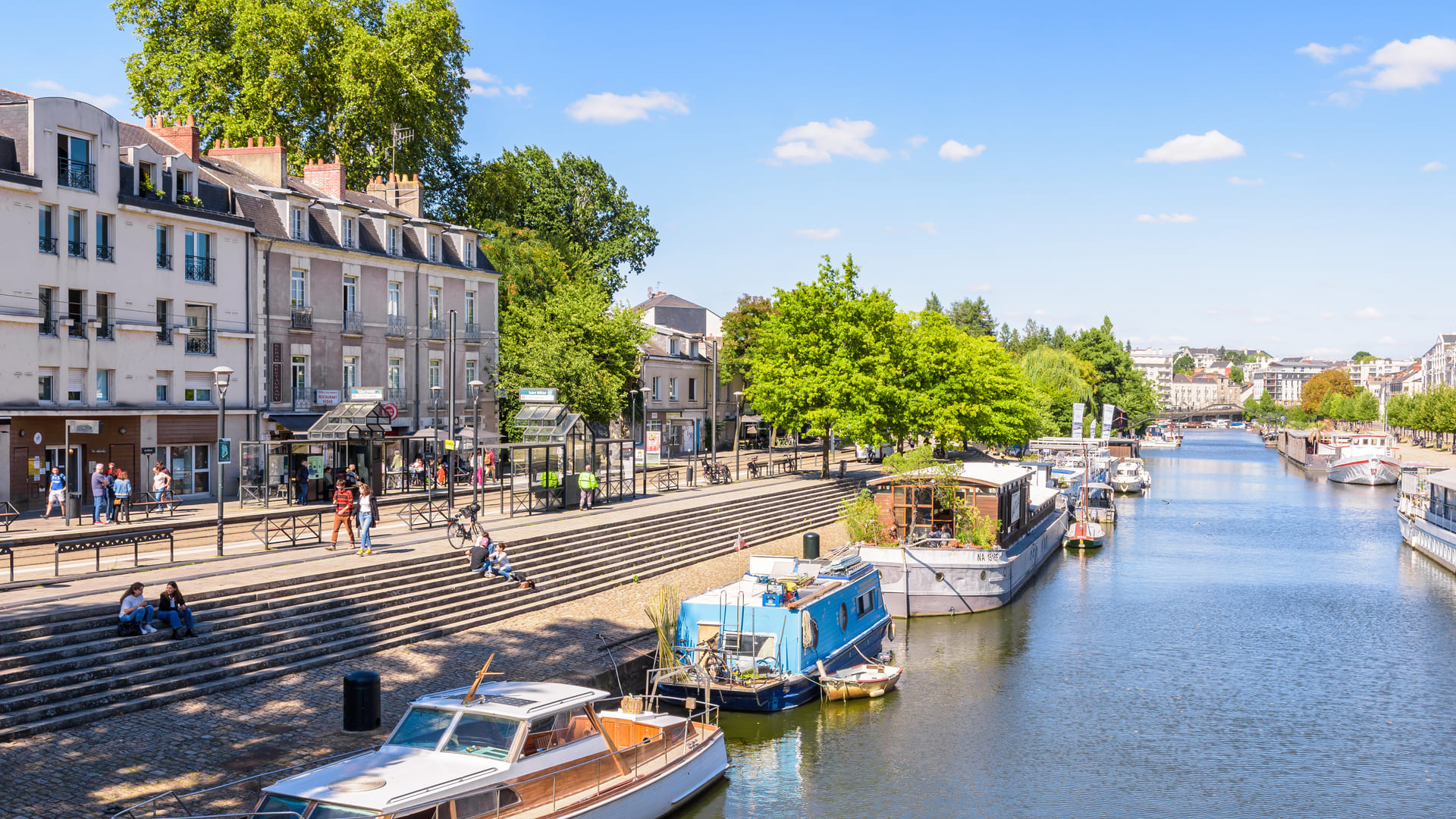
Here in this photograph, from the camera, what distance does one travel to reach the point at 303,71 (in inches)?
1992

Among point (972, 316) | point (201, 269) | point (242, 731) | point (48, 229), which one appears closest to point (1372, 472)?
point (972, 316)

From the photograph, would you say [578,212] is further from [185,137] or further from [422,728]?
[422,728]

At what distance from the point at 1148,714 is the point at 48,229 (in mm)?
33760

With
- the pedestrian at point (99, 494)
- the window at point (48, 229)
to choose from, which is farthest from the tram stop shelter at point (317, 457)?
the window at point (48, 229)

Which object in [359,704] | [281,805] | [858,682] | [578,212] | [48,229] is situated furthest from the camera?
[578,212]

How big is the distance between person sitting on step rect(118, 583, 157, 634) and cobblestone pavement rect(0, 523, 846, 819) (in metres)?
1.95

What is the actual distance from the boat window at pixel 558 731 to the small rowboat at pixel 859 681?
9.01 meters

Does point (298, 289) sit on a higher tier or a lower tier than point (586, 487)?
higher

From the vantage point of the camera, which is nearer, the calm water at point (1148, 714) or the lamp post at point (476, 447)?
the calm water at point (1148, 714)

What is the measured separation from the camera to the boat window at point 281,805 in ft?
38.5

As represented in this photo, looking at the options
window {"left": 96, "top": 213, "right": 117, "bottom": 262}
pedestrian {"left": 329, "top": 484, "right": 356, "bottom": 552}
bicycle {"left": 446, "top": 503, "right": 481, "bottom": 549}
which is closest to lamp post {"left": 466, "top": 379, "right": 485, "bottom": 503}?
bicycle {"left": 446, "top": 503, "right": 481, "bottom": 549}

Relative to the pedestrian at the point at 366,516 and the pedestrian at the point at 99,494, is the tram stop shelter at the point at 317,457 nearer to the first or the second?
the pedestrian at the point at 99,494

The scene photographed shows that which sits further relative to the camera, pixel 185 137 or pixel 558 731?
pixel 185 137

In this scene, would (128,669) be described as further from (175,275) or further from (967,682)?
(175,275)
